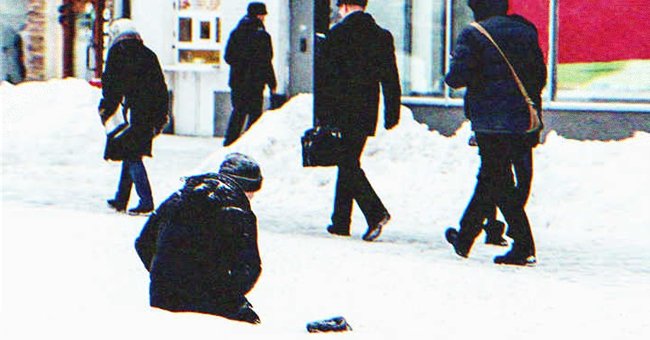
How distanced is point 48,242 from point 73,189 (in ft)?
15.5

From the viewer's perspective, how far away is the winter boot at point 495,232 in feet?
33.7

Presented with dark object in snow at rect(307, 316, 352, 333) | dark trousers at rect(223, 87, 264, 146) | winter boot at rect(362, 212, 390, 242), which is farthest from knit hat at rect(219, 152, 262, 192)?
dark trousers at rect(223, 87, 264, 146)

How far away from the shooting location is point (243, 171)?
606cm

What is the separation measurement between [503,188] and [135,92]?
12.9ft

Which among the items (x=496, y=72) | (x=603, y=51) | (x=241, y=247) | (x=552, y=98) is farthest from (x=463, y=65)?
(x=552, y=98)

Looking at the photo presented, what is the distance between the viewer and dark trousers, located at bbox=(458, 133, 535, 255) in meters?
9.02

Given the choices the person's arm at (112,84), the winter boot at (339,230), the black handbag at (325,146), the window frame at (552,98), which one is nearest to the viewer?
the black handbag at (325,146)

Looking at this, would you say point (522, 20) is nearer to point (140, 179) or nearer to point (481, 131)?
point (481, 131)

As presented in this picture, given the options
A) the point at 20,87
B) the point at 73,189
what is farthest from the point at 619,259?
the point at 20,87

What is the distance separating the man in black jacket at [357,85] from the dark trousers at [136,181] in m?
2.09

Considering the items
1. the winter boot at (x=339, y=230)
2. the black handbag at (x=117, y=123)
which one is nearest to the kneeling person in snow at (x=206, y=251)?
the winter boot at (x=339, y=230)

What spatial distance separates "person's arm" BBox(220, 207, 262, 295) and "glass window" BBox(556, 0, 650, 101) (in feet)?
30.7

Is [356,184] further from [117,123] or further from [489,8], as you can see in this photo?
[117,123]

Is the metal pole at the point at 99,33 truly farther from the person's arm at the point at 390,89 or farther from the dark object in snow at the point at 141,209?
the person's arm at the point at 390,89
